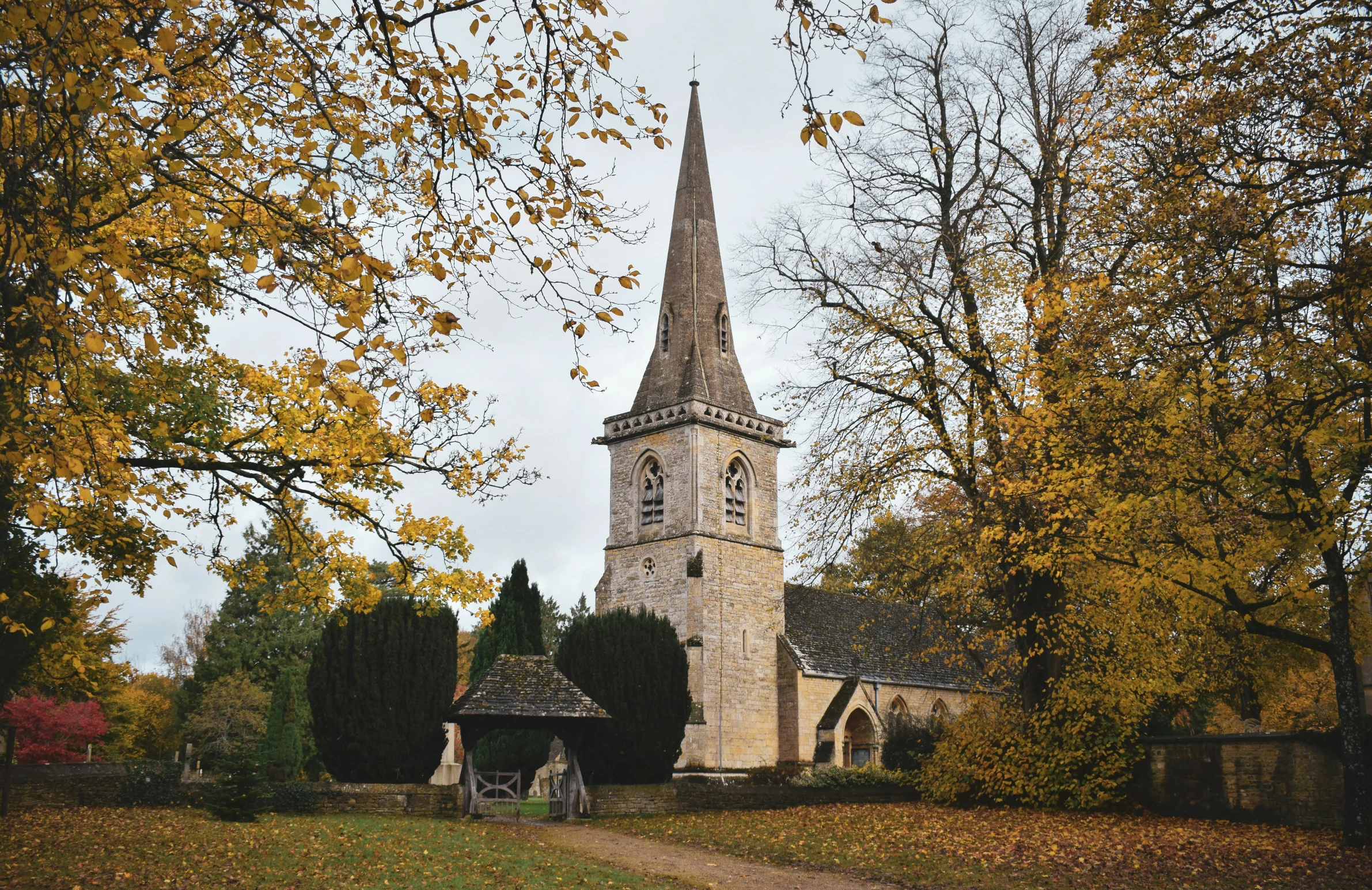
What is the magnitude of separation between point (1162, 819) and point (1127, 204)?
9.66 m

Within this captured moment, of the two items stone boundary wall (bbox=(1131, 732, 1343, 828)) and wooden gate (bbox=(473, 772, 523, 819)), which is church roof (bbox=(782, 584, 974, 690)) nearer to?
wooden gate (bbox=(473, 772, 523, 819))

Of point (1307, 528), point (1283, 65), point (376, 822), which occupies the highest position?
point (1283, 65)

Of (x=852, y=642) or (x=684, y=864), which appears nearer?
(x=684, y=864)

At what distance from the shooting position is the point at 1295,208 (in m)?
8.97

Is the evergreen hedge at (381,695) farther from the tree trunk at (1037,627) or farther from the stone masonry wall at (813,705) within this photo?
the stone masonry wall at (813,705)

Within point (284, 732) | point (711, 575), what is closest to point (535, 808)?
point (711, 575)

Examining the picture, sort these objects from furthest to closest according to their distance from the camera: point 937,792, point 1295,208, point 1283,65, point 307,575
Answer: point 937,792
point 307,575
point 1295,208
point 1283,65

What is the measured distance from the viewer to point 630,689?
22.8 m

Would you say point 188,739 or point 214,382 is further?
point 188,739

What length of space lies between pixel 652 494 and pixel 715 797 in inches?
523

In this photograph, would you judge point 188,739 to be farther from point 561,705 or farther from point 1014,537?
point 1014,537

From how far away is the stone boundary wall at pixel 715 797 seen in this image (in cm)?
1978

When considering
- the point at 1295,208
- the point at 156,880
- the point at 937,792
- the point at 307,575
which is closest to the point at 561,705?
the point at 937,792

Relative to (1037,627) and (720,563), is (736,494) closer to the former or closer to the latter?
(720,563)
